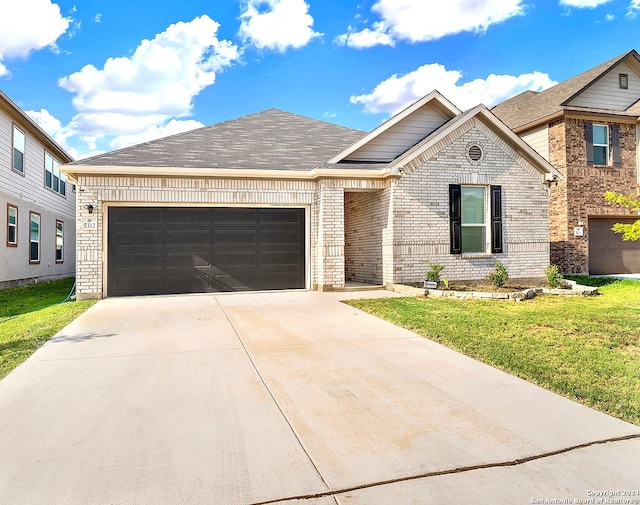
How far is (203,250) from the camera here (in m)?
11.6

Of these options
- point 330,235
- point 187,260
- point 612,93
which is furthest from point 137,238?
point 612,93

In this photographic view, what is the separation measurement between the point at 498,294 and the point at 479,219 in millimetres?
3378

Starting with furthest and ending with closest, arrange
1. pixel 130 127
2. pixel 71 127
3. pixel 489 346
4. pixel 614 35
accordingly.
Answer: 1. pixel 130 127
2. pixel 71 127
3. pixel 614 35
4. pixel 489 346

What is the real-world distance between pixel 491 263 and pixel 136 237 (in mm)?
10093

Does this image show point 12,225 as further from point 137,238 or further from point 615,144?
point 615,144

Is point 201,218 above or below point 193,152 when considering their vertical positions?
below

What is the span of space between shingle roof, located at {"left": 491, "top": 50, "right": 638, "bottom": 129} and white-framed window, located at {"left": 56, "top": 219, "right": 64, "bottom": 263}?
2090cm

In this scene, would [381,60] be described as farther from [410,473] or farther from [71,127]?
[71,127]

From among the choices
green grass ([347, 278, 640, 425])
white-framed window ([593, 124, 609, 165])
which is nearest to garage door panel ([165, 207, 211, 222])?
green grass ([347, 278, 640, 425])

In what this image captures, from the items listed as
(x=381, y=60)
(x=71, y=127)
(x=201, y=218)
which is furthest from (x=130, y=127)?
(x=201, y=218)

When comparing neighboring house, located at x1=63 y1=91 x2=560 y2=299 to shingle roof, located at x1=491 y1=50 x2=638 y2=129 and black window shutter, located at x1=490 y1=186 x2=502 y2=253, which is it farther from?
shingle roof, located at x1=491 y1=50 x2=638 y2=129

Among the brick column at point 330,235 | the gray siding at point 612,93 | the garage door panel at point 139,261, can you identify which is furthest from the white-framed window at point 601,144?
the garage door panel at point 139,261

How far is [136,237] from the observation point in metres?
11.2

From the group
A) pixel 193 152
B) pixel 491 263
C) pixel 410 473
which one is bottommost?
pixel 410 473
